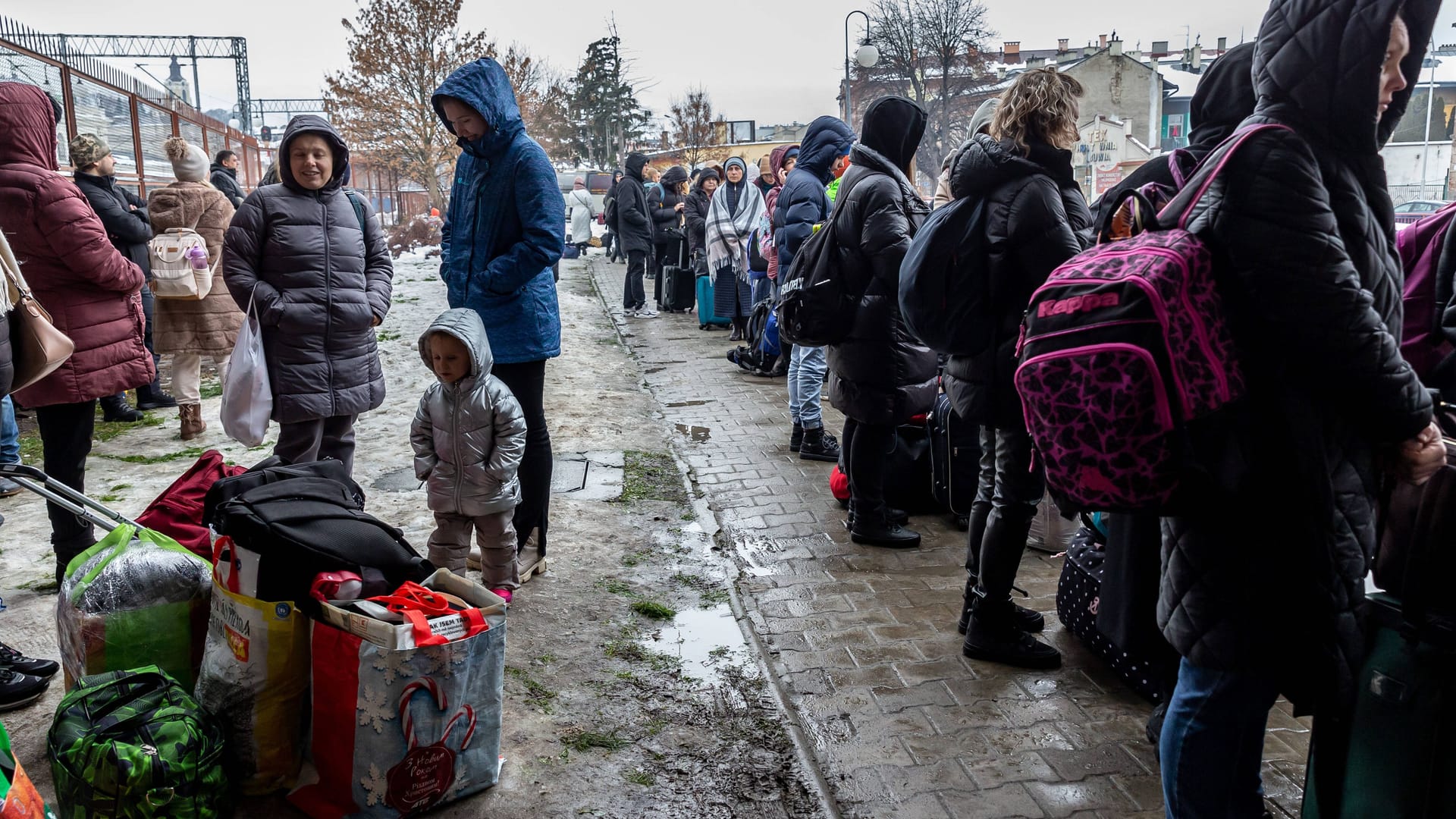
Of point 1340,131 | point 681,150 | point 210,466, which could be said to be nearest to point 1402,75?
point 1340,131

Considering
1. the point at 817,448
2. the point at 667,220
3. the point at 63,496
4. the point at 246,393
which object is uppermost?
the point at 667,220

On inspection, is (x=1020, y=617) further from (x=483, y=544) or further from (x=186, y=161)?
(x=186, y=161)

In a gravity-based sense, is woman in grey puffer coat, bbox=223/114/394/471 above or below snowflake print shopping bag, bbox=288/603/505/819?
above

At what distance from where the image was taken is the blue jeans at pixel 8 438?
19.5 feet

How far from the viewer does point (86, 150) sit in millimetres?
6926

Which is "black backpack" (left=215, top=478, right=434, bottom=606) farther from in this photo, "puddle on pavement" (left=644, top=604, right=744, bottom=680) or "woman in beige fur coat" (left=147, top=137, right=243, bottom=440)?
"woman in beige fur coat" (left=147, top=137, right=243, bottom=440)

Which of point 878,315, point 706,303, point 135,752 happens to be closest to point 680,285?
point 706,303

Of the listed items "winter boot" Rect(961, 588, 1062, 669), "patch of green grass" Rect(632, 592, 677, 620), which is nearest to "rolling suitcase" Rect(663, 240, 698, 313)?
"patch of green grass" Rect(632, 592, 677, 620)

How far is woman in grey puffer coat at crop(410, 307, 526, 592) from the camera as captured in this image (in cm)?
398

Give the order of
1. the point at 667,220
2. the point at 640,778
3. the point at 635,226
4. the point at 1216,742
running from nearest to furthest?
1. the point at 1216,742
2. the point at 640,778
3. the point at 635,226
4. the point at 667,220

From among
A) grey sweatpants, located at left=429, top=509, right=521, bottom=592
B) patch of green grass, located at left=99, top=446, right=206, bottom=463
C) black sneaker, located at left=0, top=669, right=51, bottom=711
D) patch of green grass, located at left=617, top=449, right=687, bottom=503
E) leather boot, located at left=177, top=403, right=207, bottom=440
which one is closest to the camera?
black sneaker, located at left=0, top=669, right=51, bottom=711

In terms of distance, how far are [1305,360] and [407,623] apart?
218 centimetres

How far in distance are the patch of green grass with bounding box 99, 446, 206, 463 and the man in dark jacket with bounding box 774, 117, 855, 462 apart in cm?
404

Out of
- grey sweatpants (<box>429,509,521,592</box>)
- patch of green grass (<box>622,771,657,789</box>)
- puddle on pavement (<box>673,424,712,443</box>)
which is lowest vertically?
patch of green grass (<box>622,771,657,789</box>)
